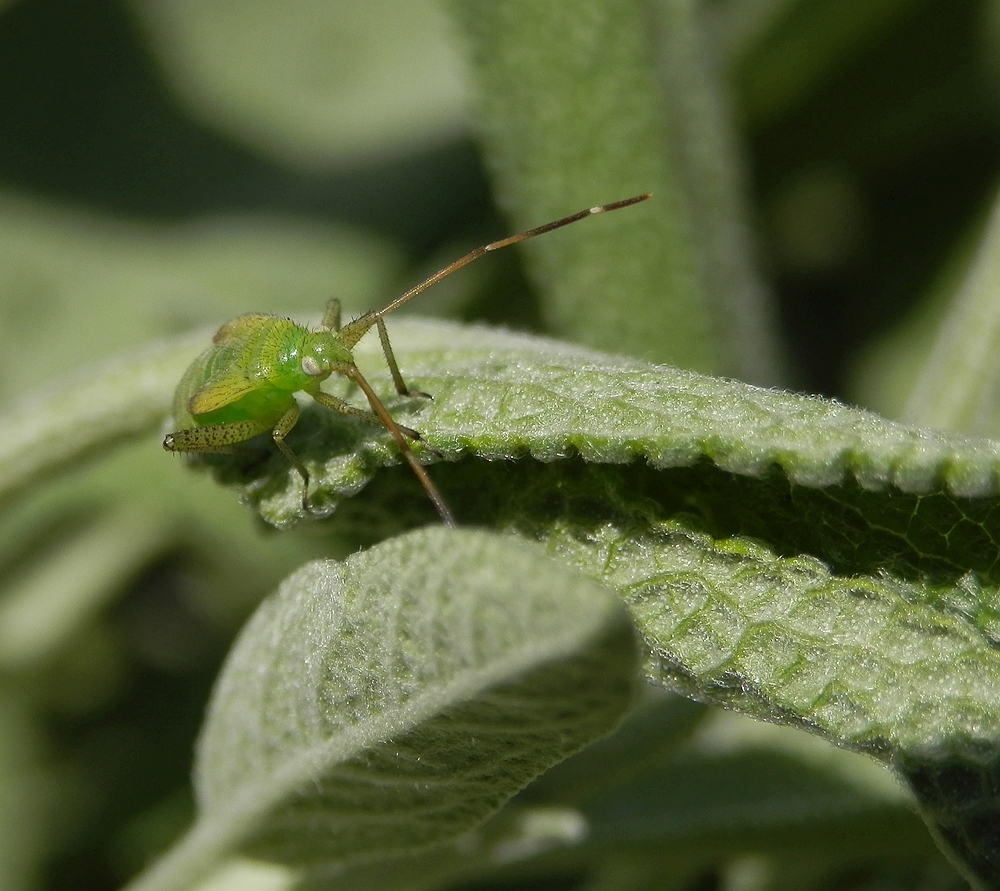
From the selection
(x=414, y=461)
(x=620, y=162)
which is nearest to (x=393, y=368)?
(x=414, y=461)

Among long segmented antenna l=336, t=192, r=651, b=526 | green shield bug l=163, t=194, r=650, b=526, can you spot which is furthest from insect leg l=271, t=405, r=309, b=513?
long segmented antenna l=336, t=192, r=651, b=526

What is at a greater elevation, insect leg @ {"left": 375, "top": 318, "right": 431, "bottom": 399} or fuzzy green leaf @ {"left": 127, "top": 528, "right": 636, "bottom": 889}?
insect leg @ {"left": 375, "top": 318, "right": 431, "bottom": 399}

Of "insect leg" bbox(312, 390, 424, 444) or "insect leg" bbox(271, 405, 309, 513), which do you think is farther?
"insect leg" bbox(271, 405, 309, 513)

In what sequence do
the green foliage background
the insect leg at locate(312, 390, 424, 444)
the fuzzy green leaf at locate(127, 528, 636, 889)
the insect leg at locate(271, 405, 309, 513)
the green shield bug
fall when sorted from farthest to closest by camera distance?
the green shield bug, the insect leg at locate(271, 405, 309, 513), the insect leg at locate(312, 390, 424, 444), the green foliage background, the fuzzy green leaf at locate(127, 528, 636, 889)

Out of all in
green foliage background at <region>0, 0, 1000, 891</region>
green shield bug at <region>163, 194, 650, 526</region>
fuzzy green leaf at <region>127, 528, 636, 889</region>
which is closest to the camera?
fuzzy green leaf at <region>127, 528, 636, 889</region>

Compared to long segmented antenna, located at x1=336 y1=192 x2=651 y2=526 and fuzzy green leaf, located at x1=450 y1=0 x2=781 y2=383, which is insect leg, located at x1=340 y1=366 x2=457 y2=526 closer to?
long segmented antenna, located at x1=336 y1=192 x2=651 y2=526

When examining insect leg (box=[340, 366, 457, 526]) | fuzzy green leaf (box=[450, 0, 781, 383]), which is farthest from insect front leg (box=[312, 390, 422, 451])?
fuzzy green leaf (box=[450, 0, 781, 383])

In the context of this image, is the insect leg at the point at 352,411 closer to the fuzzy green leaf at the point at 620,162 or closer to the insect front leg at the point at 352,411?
the insect front leg at the point at 352,411

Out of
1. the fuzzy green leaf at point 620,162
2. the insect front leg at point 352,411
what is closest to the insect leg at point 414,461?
the insect front leg at point 352,411
